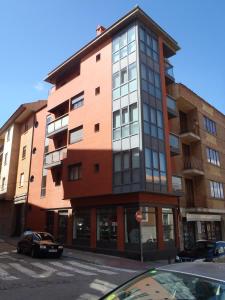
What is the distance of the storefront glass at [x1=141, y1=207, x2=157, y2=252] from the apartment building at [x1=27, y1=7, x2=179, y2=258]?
6 cm

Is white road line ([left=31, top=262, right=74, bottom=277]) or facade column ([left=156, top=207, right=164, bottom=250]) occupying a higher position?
facade column ([left=156, top=207, right=164, bottom=250])

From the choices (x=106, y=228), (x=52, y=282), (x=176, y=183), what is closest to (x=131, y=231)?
(x=106, y=228)

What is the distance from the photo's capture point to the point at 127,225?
2022 cm

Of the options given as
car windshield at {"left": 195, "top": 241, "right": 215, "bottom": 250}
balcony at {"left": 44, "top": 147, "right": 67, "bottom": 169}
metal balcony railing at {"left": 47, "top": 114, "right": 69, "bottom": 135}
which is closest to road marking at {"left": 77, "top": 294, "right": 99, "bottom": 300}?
car windshield at {"left": 195, "top": 241, "right": 215, "bottom": 250}

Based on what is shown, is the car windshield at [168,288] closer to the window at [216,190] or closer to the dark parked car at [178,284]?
the dark parked car at [178,284]

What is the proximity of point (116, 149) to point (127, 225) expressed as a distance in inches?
203

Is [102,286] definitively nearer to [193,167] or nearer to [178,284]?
[178,284]

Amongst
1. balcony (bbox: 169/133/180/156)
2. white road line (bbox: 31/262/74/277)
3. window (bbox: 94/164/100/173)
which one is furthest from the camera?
balcony (bbox: 169/133/180/156)

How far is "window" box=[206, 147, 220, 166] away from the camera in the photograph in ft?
95.8

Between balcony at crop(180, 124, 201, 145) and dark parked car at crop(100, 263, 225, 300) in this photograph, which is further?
balcony at crop(180, 124, 201, 145)

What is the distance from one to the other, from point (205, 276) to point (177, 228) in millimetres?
20304

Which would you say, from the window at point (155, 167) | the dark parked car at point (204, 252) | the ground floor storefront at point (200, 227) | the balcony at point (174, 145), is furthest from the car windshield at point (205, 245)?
the balcony at point (174, 145)

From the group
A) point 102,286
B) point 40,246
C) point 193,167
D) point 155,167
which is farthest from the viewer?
point 193,167

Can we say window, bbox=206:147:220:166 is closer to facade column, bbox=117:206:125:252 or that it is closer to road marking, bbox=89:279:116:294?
facade column, bbox=117:206:125:252
